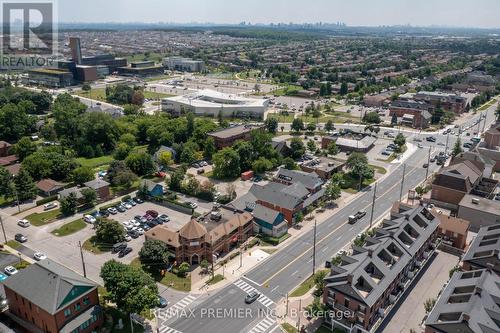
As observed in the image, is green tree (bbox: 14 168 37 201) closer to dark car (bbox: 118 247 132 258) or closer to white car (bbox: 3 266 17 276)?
white car (bbox: 3 266 17 276)

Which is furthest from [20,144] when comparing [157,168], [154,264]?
[154,264]

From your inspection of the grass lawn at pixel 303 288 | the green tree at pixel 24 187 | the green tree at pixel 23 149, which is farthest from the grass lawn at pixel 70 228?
the grass lawn at pixel 303 288

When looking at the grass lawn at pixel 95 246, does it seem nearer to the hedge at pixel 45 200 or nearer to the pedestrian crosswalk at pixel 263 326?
the hedge at pixel 45 200

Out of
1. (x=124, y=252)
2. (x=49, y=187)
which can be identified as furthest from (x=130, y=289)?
(x=49, y=187)

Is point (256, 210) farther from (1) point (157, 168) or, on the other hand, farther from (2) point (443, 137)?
(2) point (443, 137)

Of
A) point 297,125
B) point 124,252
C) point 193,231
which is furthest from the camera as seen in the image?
point 297,125

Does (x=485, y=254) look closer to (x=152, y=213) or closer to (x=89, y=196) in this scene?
(x=152, y=213)
